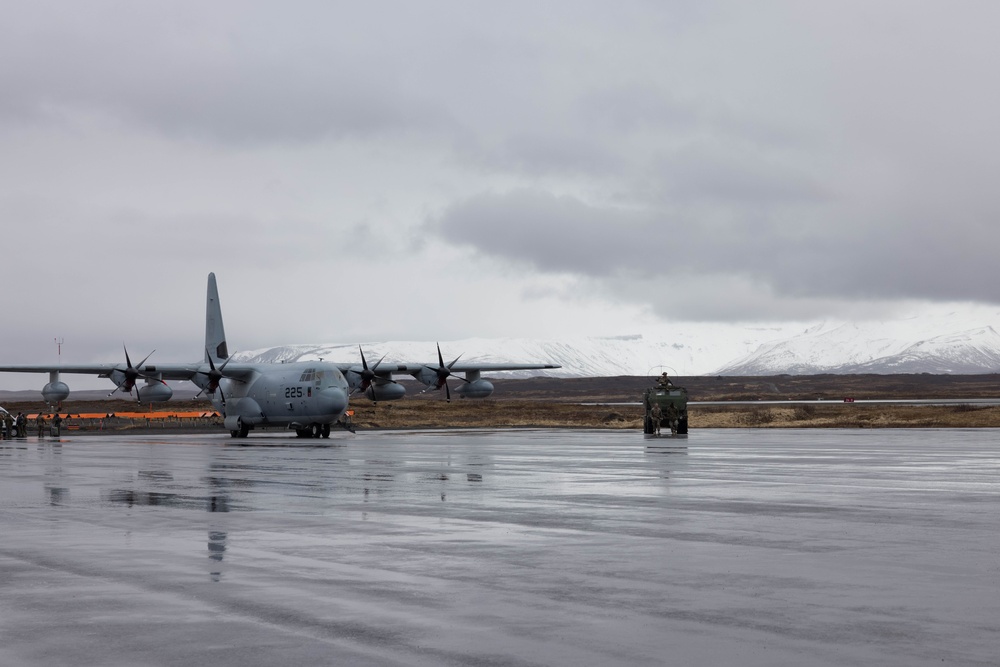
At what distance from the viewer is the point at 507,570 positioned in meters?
12.5

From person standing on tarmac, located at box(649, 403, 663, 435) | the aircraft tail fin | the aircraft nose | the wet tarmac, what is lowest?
the wet tarmac

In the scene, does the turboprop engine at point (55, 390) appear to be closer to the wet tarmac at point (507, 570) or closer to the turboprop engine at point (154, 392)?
the turboprop engine at point (154, 392)

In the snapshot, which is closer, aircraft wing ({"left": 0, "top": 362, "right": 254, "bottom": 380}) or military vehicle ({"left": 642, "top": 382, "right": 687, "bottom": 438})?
military vehicle ({"left": 642, "top": 382, "right": 687, "bottom": 438})

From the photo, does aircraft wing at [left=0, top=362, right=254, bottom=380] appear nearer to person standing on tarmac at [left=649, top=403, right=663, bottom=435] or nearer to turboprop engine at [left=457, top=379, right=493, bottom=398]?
turboprop engine at [left=457, top=379, right=493, bottom=398]

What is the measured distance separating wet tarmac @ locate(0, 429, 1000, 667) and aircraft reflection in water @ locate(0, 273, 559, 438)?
1181 inches

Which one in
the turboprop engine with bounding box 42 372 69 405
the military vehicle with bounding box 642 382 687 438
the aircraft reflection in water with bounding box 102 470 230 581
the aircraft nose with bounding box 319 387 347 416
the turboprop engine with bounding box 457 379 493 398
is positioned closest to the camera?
the aircraft reflection in water with bounding box 102 470 230 581

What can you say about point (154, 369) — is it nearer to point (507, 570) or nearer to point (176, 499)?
point (176, 499)

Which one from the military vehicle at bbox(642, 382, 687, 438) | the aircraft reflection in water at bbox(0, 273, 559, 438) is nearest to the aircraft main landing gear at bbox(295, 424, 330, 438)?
the aircraft reflection in water at bbox(0, 273, 559, 438)

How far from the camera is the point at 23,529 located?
16.9 meters

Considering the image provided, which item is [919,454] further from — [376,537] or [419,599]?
[419,599]

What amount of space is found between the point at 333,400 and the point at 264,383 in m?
5.86

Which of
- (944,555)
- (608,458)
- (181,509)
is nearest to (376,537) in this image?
(181,509)

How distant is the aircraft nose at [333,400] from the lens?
55.9m

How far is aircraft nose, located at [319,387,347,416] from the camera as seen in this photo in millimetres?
55875
